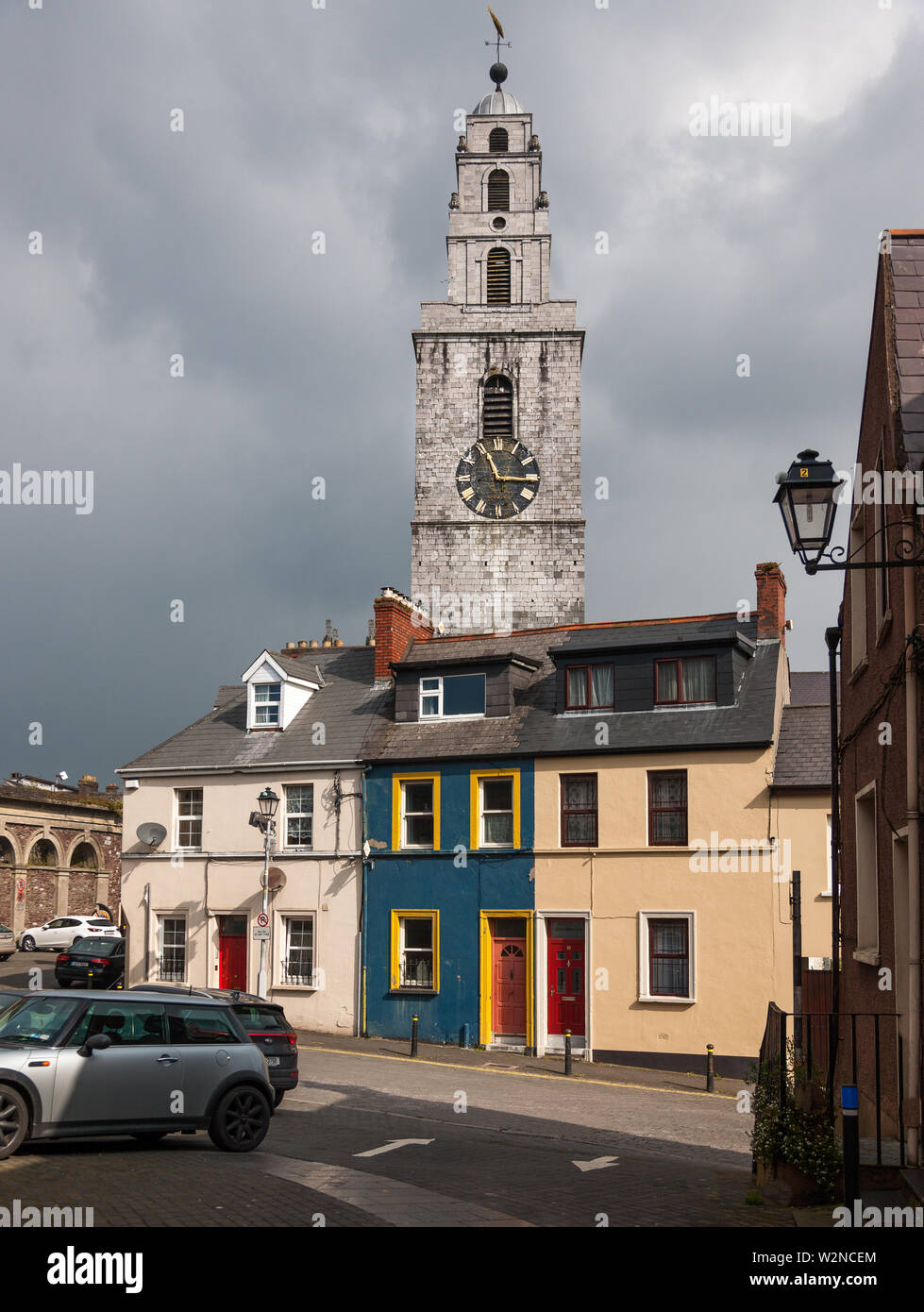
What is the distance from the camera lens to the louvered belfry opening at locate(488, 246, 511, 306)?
55094 millimetres

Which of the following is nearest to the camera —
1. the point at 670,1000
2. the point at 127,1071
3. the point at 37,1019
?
the point at 127,1071

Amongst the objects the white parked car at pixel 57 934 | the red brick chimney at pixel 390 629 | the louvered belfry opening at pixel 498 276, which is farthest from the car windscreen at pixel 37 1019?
the louvered belfry opening at pixel 498 276

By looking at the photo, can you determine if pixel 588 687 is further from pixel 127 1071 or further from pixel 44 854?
pixel 44 854

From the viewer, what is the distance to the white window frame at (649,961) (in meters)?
26.6

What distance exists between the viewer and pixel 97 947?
3469 centimetres

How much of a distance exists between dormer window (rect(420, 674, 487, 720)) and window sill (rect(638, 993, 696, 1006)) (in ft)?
26.4

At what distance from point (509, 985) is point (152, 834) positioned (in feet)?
34.4

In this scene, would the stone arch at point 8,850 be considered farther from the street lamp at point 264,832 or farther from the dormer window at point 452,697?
the dormer window at point 452,697

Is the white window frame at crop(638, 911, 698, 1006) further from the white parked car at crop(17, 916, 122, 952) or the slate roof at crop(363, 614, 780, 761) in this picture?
the white parked car at crop(17, 916, 122, 952)

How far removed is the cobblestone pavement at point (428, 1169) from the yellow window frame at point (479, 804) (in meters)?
8.31

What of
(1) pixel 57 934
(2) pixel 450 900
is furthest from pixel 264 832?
(1) pixel 57 934
